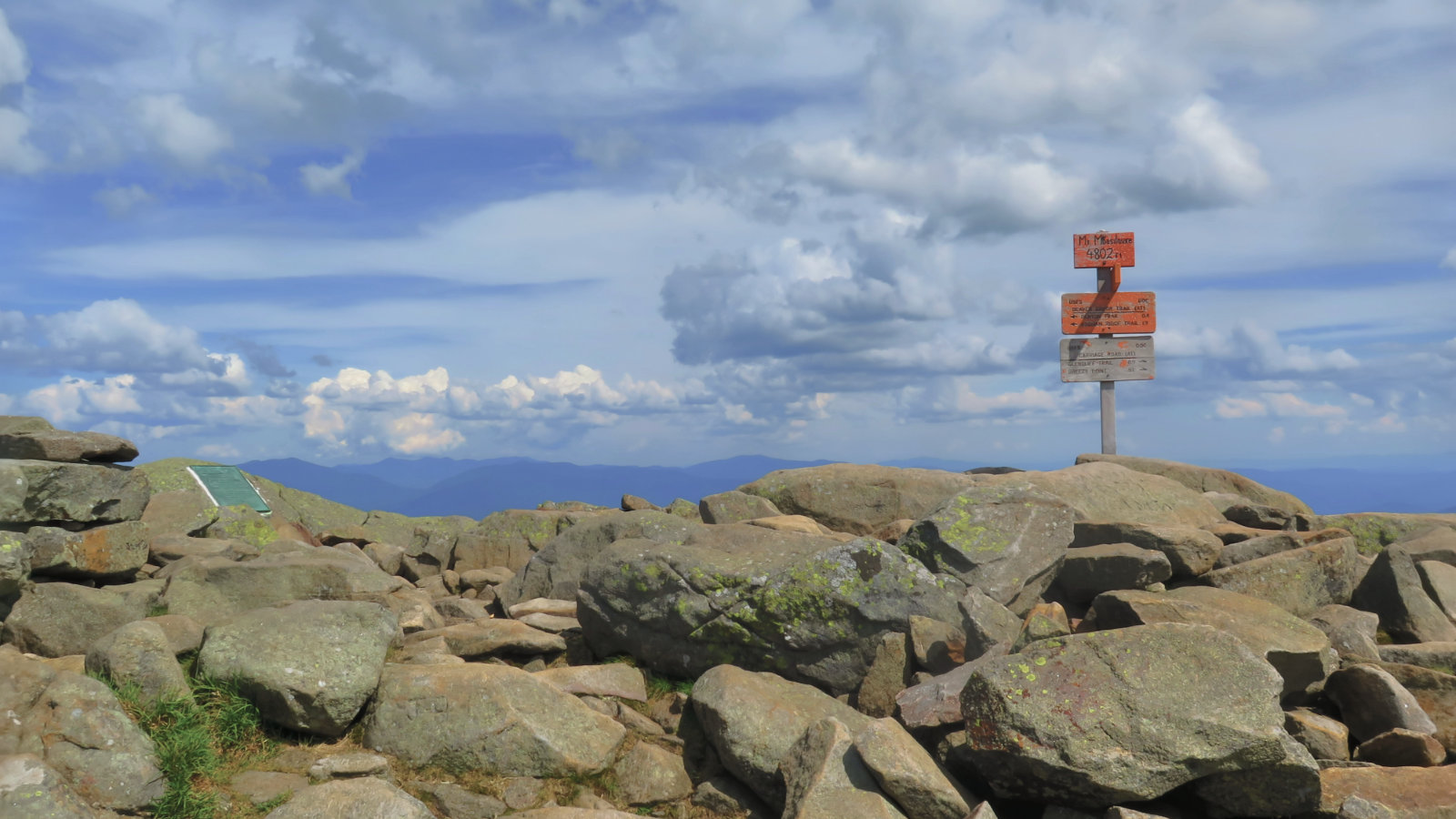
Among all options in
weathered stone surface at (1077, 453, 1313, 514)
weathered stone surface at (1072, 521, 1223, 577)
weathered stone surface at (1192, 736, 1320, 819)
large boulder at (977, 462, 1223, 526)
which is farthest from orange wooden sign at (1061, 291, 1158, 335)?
weathered stone surface at (1192, 736, 1320, 819)

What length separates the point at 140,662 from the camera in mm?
10641

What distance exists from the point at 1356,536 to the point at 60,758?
21900 mm

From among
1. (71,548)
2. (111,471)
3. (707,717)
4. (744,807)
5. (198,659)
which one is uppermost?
(111,471)

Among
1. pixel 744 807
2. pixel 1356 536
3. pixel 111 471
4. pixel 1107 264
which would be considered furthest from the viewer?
pixel 1107 264

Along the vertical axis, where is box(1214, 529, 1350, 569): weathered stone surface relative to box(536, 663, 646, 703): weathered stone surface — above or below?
above

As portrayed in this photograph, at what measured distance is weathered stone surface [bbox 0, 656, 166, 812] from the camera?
361 inches

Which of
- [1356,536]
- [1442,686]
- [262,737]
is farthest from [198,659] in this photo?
[1356,536]

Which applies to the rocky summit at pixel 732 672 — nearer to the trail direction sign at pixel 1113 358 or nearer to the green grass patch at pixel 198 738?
the green grass patch at pixel 198 738

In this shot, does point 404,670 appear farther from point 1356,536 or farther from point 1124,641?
point 1356,536

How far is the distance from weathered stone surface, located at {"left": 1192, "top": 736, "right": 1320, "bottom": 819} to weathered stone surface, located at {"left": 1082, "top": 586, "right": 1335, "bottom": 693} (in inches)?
63.8

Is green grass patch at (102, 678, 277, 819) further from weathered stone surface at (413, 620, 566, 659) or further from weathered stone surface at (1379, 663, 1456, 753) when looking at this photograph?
weathered stone surface at (1379, 663, 1456, 753)

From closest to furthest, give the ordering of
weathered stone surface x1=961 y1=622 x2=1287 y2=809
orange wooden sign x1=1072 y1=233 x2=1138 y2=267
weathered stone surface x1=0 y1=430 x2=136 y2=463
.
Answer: weathered stone surface x1=961 y1=622 x2=1287 y2=809
weathered stone surface x1=0 y1=430 x2=136 y2=463
orange wooden sign x1=1072 y1=233 x2=1138 y2=267

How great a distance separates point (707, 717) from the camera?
436 inches

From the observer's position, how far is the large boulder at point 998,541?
13.7 m
